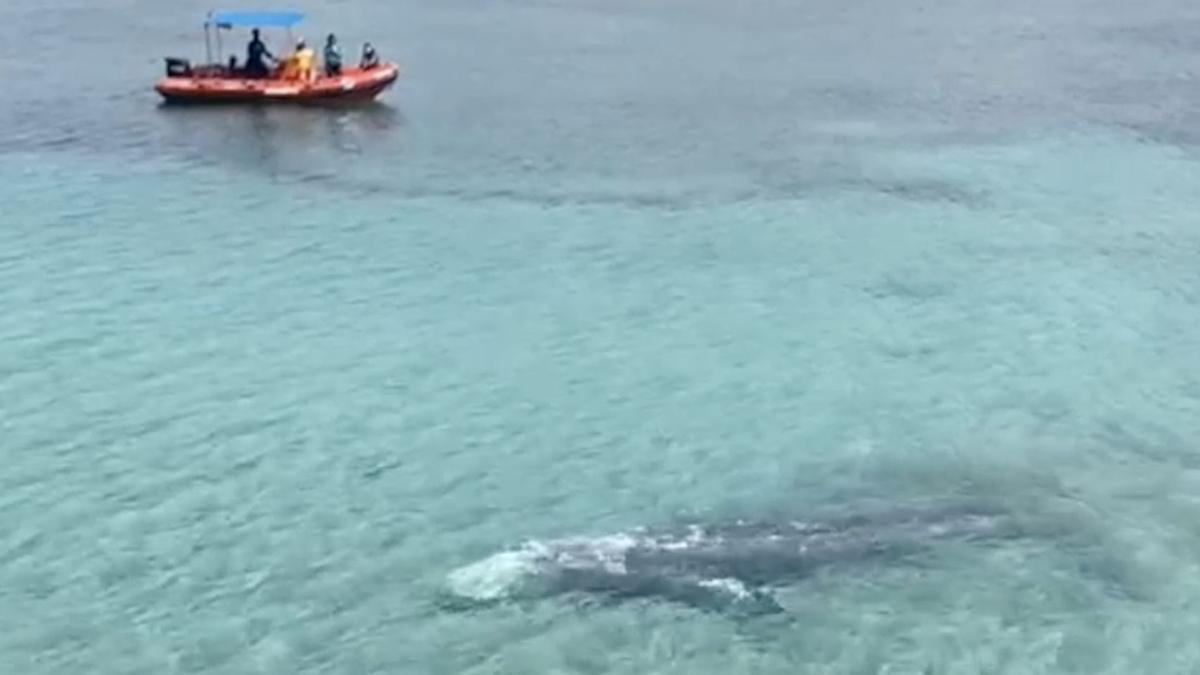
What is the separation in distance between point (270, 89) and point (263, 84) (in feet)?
0.93

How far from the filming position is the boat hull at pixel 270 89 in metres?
50.6

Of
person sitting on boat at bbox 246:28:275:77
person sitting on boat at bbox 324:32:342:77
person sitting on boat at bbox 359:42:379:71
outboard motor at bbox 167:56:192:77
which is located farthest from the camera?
person sitting on boat at bbox 359:42:379:71

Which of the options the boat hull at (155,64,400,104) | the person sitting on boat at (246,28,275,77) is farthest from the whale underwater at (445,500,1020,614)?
the person sitting on boat at (246,28,275,77)

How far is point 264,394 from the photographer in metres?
31.0

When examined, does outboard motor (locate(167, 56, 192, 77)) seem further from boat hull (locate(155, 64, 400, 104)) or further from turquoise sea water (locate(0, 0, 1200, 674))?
turquoise sea water (locate(0, 0, 1200, 674))

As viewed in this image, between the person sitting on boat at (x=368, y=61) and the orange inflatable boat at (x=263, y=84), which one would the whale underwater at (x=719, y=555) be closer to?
the orange inflatable boat at (x=263, y=84)

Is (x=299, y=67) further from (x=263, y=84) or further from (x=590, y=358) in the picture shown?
(x=590, y=358)

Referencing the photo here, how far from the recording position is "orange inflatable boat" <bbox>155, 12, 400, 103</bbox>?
50.6m

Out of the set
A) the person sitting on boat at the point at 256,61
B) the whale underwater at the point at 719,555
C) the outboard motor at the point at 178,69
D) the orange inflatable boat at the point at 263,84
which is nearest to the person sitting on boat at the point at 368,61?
the orange inflatable boat at the point at 263,84

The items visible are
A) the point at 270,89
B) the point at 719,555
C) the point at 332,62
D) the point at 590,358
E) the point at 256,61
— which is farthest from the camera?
the point at 332,62

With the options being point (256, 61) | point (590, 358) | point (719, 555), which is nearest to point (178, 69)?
point (256, 61)

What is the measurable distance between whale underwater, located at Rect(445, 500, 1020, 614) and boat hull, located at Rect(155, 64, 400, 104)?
28292 mm

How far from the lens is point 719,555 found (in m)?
25.1

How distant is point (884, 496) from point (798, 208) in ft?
50.9
